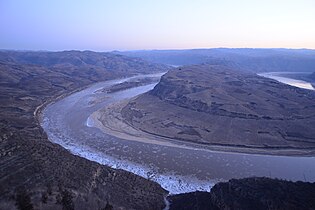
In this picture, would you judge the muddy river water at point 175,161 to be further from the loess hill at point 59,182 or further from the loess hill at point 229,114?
the loess hill at point 59,182

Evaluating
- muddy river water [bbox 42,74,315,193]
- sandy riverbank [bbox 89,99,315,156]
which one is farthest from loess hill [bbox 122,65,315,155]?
muddy river water [bbox 42,74,315,193]

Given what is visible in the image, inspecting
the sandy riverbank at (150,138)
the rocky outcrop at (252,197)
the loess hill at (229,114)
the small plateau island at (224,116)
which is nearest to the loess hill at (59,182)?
the rocky outcrop at (252,197)

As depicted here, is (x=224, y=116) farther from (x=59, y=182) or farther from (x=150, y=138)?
(x=59, y=182)

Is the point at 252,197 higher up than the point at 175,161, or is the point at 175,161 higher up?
the point at 252,197

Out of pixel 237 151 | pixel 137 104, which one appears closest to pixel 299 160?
pixel 237 151

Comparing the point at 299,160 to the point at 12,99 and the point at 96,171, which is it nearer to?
the point at 96,171

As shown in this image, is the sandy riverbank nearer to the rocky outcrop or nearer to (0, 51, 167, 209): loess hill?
(0, 51, 167, 209): loess hill

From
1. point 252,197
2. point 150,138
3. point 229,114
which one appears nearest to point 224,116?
point 229,114
